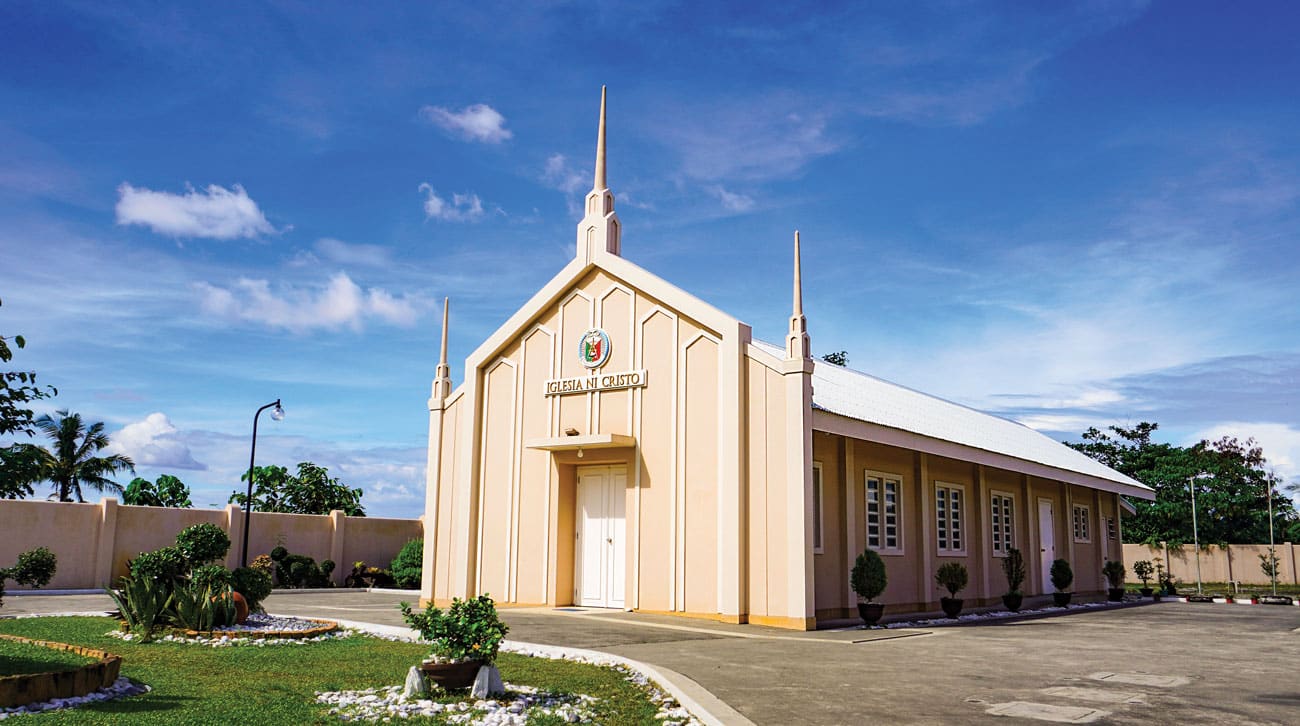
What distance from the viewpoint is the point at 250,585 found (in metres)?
15.7

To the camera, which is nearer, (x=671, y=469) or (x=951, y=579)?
(x=671, y=469)

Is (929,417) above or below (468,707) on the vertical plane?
above

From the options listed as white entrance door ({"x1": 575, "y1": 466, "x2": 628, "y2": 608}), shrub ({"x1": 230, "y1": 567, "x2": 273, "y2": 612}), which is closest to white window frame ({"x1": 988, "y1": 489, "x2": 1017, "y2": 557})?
white entrance door ({"x1": 575, "y1": 466, "x2": 628, "y2": 608})

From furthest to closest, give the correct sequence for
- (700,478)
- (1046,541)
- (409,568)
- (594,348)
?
(409,568) < (1046,541) < (594,348) < (700,478)

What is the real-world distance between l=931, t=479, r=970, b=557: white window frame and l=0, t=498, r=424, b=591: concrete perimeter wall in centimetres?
1863

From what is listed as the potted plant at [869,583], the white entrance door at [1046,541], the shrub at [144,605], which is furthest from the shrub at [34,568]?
the white entrance door at [1046,541]

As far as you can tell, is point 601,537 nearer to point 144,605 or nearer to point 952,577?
point 952,577

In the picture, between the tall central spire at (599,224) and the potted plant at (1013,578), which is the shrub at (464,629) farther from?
the potted plant at (1013,578)

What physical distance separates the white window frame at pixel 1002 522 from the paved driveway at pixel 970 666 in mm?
5444

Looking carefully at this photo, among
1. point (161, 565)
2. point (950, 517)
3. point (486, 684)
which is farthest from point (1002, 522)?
point (486, 684)

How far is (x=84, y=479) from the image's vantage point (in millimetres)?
42375

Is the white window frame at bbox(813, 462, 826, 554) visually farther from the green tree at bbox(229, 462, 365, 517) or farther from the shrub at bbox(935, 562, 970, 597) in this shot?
the green tree at bbox(229, 462, 365, 517)

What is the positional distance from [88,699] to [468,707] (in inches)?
123

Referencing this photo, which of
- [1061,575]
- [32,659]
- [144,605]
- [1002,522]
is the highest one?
[1002,522]
